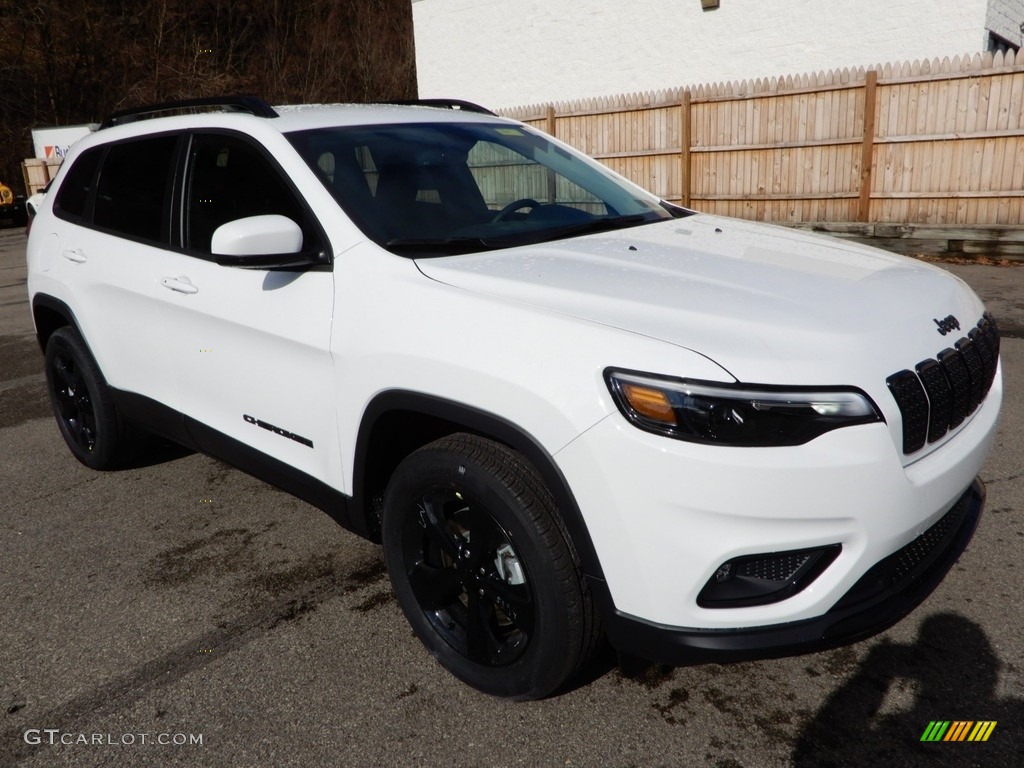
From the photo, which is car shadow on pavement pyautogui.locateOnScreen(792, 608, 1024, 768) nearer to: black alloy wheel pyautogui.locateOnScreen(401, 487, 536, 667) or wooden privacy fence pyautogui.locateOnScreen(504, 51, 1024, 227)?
black alloy wheel pyautogui.locateOnScreen(401, 487, 536, 667)

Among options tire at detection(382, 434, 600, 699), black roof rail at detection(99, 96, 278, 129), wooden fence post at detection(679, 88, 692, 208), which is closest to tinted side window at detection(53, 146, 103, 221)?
black roof rail at detection(99, 96, 278, 129)

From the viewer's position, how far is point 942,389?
2270mm

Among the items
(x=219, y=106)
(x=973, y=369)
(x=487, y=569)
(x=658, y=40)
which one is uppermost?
(x=658, y=40)

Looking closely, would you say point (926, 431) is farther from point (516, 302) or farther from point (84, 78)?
point (84, 78)

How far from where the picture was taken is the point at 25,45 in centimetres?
2717

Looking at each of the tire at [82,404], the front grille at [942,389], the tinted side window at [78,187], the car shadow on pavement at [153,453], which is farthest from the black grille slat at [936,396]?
the tinted side window at [78,187]

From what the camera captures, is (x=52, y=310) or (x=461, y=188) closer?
(x=461, y=188)

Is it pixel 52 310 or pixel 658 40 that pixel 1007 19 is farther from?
pixel 52 310

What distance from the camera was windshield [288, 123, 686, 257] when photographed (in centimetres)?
288

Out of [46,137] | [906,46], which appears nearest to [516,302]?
[906,46]

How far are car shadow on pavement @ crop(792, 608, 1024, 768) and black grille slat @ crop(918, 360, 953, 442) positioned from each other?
2.57ft

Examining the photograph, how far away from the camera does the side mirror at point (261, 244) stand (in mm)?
2635

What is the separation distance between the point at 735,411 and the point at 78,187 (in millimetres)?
3678

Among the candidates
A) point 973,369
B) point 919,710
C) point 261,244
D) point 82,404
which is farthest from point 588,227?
point 82,404
